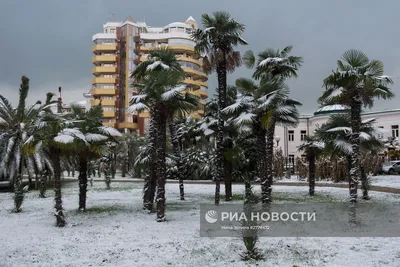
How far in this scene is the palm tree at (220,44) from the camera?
1841 cm

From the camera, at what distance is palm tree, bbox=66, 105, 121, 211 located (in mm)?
14734

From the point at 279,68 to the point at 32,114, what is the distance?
16654 mm

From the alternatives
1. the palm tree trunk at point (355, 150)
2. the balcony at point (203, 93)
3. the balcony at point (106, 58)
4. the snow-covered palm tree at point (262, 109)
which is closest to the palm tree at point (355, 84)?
the palm tree trunk at point (355, 150)

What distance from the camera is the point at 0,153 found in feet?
82.8

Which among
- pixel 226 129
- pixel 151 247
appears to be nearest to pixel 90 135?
pixel 151 247

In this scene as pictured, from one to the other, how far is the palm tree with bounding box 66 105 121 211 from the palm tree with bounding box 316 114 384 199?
30.0ft

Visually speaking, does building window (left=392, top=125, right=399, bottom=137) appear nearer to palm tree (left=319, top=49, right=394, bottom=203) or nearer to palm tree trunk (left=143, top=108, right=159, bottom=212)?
palm tree (left=319, top=49, right=394, bottom=203)

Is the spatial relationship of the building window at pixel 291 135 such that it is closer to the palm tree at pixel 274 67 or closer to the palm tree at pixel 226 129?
the palm tree at pixel 226 129

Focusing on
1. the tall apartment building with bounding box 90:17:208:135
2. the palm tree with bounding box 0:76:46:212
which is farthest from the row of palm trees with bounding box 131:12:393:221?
the tall apartment building with bounding box 90:17:208:135

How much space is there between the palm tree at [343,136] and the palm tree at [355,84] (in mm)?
3944

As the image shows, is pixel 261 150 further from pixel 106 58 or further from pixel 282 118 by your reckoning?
pixel 106 58

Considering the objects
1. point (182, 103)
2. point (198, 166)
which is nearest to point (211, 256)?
point (182, 103)

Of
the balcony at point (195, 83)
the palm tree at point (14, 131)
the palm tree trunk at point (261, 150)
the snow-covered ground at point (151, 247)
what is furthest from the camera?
the balcony at point (195, 83)

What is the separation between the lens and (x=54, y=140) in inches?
475
